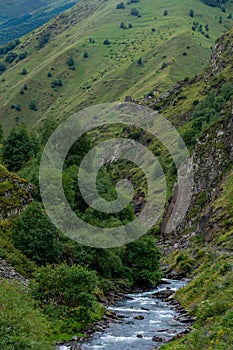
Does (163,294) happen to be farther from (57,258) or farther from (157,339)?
(157,339)

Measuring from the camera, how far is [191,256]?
9075 centimetres

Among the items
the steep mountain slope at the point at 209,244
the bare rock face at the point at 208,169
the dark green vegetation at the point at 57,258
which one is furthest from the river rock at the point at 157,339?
the bare rock face at the point at 208,169

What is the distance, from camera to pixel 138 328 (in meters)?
48.0

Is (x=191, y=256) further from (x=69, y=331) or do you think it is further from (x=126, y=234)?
(x=69, y=331)

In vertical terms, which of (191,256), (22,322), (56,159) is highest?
(22,322)

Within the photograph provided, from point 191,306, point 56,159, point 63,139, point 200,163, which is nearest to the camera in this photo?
point 191,306

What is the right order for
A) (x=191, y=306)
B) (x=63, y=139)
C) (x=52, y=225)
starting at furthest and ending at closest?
(x=63, y=139) < (x=52, y=225) < (x=191, y=306)

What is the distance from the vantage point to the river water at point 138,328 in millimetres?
41594

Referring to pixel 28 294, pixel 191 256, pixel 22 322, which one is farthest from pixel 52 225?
pixel 191 256

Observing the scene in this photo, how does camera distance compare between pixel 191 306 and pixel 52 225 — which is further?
pixel 52 225

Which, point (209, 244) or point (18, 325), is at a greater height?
point (18, 325)

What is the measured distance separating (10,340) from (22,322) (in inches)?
155

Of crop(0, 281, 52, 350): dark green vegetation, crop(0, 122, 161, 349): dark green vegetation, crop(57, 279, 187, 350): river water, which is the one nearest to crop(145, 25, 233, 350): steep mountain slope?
crop(57, 279, 187, 350): river water

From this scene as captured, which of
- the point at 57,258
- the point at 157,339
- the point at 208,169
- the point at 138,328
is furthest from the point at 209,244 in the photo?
the point at 157,339
